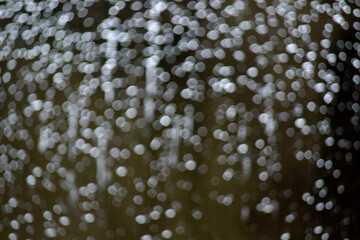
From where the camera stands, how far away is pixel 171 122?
0.36 feet

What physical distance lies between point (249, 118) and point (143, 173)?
0.11 ft

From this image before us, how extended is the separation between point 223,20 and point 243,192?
50 millimetres

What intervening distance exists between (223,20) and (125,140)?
0.04 metres

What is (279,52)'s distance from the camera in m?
0.12

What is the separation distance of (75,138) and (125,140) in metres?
0.01

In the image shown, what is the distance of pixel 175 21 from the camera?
0.11m

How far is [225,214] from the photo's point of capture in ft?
0.37

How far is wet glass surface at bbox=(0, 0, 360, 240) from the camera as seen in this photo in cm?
11

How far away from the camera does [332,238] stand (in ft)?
0.39

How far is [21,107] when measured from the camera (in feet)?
0.38

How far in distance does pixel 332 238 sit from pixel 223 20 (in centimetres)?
7

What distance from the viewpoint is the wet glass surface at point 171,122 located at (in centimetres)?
11

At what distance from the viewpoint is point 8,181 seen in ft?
0.39

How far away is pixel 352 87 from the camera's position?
0.12 meters
